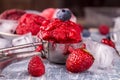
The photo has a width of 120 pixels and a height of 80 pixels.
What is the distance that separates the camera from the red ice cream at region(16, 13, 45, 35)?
0.91 meters

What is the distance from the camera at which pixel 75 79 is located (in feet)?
2.21

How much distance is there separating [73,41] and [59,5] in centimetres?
225

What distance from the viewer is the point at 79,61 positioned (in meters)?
0.69

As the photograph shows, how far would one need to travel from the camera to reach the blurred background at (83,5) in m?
2.47

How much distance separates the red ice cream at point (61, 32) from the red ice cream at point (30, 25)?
14 cm

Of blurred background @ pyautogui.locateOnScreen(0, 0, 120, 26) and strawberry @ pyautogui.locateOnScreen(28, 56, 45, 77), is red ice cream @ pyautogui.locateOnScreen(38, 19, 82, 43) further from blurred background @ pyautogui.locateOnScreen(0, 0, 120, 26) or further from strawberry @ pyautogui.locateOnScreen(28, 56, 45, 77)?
blurred background @ pyautogui.locateOnScreen(0, 0, 120, 26)

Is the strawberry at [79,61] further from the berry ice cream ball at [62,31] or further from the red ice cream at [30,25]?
the red ice cream at [30,25]

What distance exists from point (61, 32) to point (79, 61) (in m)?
0.10

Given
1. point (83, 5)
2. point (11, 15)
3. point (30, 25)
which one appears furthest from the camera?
point (83, 5)

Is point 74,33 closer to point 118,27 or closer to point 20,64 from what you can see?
point 20,64

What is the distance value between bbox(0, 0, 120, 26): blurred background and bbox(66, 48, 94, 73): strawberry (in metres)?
1.76

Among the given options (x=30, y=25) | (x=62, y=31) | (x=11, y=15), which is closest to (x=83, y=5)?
(x=11, y=15)

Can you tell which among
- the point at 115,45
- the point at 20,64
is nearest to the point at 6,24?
the point at 20,64

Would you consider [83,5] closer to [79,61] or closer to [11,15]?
[11,15]
